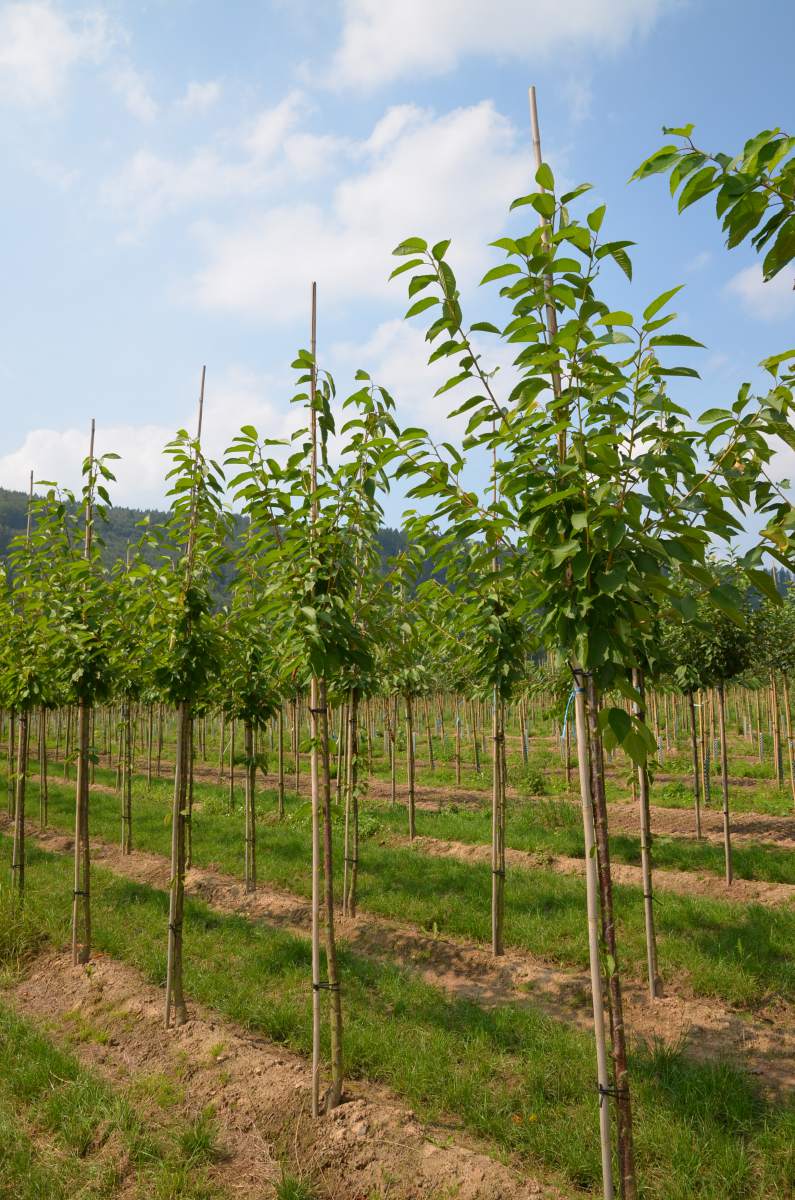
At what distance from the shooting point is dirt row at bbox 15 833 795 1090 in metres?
5.69

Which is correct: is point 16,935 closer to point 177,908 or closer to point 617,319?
point 177,908

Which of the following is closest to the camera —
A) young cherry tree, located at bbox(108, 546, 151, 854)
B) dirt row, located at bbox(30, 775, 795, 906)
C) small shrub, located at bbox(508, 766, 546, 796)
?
young cherry tree, located at bbox(108, 546, 151, 854)

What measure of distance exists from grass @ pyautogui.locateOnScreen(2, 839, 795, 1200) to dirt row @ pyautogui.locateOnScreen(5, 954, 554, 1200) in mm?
249

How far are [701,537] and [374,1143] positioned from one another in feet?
14.0

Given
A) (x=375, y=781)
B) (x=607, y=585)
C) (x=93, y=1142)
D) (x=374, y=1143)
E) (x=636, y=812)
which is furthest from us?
(x=375, y=781)

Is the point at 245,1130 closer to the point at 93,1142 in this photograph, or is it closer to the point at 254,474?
the point at 93,1142

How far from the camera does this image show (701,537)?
2.60 metres

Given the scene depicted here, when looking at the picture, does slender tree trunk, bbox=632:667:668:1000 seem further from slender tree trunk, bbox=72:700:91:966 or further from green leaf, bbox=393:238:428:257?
slender tree trunk, bbox=72:700:91:966

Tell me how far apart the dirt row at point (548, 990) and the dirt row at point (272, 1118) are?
7.05ft

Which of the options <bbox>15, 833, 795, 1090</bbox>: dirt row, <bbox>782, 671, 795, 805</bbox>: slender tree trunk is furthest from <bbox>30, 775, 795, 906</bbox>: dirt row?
<bbox>15, 833, 795, 1090</bbox>: dirt row

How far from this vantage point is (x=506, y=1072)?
529 centimetres

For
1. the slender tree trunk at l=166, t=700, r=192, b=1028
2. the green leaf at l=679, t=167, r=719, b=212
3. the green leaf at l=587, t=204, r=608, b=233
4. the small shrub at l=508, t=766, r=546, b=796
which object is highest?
the green leaf at l=587, t=204, r=608, b=233

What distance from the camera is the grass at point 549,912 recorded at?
687 cm

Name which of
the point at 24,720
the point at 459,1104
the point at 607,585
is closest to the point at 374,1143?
the point at 459,1104
